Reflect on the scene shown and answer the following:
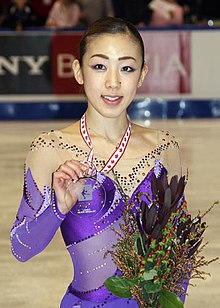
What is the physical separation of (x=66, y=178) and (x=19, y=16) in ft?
37.5

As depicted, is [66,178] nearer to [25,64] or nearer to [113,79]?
[113,79]

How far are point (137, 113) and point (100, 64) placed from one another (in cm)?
1093

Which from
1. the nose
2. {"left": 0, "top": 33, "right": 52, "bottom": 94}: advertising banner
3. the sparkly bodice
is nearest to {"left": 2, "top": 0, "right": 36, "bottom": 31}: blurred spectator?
{"left": 0, "top": 33, "right": 52, "bottom": 94}: advertising banner

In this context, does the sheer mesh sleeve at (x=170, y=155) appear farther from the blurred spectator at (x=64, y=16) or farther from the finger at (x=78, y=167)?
the blurred spectator at (x=64, y=16)

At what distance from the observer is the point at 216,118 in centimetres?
1366

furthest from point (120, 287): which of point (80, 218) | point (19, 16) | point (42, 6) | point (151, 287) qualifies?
point (42, 6)

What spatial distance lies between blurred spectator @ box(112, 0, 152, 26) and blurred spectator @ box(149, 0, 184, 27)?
0.17m

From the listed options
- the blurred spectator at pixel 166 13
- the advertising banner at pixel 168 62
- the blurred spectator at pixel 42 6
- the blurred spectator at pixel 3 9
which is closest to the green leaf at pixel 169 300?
the advertising banner at pixel 168 62

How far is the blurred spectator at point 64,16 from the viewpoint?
45.6 ft

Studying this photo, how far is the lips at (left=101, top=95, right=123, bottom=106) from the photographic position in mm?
2713

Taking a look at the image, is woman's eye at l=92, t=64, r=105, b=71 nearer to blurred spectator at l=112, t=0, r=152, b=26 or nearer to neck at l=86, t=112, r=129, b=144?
neck at l=86, t=112, r=129, b=144

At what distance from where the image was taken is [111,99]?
272 centimetres

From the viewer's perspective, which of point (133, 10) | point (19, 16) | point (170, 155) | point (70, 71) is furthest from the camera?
point (133, 10)

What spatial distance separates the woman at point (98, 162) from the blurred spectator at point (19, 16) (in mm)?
10889
